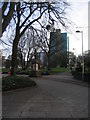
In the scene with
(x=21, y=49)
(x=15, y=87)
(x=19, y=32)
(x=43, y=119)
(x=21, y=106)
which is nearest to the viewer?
(x=43, y=119)

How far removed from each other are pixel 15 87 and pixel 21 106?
536cm

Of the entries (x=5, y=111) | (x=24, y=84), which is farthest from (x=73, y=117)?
(x=24, y=84)

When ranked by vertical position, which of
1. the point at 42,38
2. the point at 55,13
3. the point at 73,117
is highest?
the point at 55,13

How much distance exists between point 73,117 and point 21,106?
257 centimetres

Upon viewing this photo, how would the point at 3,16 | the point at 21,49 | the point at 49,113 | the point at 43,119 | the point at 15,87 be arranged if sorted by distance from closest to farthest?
the point at 43,119 < the point at 49,113 < the point at 15,87 < the point at 3,16 < the point at 21,49

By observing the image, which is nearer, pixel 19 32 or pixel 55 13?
pixel 55 13

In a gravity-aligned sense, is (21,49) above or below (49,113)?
above

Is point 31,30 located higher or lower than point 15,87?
higher

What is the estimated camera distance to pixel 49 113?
717 cm

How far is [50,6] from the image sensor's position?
17344 millimetres

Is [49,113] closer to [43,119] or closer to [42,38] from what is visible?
[43,119]

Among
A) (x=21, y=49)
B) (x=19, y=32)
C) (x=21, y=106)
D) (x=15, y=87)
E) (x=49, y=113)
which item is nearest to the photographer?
(x=49, y=113)

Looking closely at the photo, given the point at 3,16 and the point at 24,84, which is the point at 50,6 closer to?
the point at 3,16

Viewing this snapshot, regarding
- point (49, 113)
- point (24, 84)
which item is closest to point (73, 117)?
point (49, 113)
